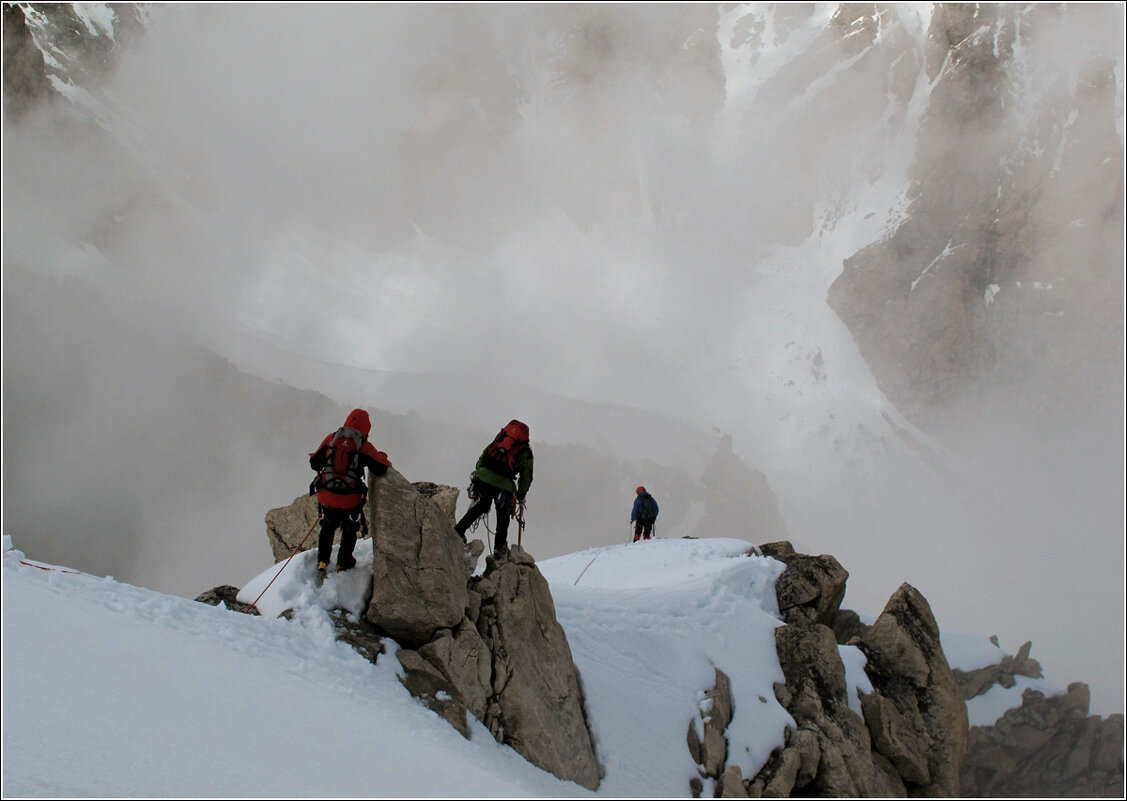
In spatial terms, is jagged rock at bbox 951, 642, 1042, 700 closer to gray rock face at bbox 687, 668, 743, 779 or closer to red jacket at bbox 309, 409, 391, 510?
gray rock face at bbox 687, 668, 743, 779

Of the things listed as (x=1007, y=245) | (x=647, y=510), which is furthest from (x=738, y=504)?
(x=647, y=510)

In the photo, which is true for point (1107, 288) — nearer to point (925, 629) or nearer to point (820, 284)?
point (820, 284)

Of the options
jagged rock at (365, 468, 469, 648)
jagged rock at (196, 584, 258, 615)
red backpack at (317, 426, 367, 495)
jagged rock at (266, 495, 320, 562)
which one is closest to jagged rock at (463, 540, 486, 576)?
jagged rock at (365, 468, 469, 648)

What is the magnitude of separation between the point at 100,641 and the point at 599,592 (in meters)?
9.55

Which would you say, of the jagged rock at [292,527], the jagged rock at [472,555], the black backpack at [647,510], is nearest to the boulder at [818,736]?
the jagged rock at [472,555]

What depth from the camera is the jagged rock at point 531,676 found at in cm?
754

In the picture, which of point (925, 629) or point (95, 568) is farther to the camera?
point (95, 568)

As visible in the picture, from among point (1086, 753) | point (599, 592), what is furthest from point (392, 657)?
point (1086, 753)

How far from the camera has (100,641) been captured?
5.05 metres

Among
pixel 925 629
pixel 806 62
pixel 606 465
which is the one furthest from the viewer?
pixel 806 62

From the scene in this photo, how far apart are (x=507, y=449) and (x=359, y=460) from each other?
2.56m

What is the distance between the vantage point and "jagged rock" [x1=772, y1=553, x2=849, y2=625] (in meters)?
14.0

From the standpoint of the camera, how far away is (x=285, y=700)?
5.34 meters

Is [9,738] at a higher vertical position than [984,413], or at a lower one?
lower
